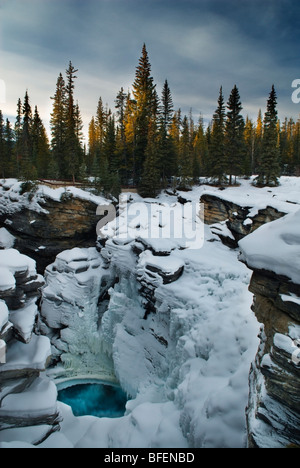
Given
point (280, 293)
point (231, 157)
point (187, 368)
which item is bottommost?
point (187, 368)

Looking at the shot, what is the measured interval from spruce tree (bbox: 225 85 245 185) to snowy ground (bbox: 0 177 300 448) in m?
14.3

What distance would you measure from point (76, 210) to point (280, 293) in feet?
66.2

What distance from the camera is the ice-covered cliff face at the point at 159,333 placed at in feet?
23.1

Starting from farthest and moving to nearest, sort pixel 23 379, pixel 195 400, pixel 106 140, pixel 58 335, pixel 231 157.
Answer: pixel 106 140 → pixel 231 157 → pixel 58 335 → pixel 23 379 → pixel 195 400

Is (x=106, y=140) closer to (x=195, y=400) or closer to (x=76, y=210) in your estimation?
(x=76, y=210)

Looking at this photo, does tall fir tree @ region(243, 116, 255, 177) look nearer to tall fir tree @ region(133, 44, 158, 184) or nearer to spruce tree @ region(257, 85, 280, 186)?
spruce tree @ region(257, 85, 280, 186)

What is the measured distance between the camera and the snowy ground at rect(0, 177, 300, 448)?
663 cm

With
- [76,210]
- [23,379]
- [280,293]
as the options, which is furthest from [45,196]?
[280,293]

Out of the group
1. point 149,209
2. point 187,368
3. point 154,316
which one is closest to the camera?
point 187,368

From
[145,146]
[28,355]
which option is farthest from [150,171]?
[28,355]

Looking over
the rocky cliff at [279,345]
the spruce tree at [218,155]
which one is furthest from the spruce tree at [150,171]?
the rocky cliff at [279,345]

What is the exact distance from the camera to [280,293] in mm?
4496

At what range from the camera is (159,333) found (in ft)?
41.2

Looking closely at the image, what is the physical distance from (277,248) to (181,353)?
7524 mm
